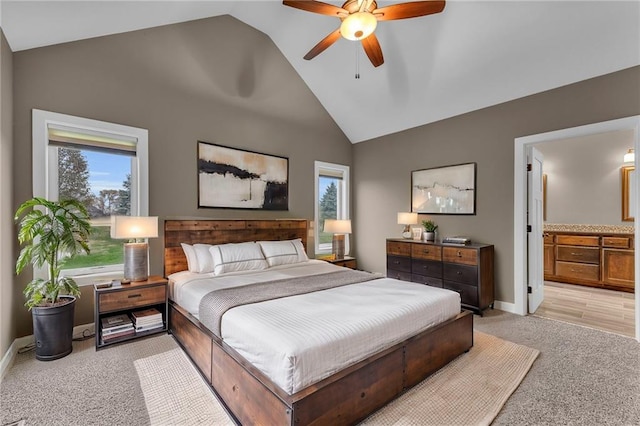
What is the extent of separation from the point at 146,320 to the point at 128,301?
0.97ft

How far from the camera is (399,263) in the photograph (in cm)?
472

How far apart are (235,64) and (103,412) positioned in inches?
162

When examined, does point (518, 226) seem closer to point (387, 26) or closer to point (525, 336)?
point (525, 336)

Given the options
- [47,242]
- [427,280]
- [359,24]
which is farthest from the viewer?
[427,280]

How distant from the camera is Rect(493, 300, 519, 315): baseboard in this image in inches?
153

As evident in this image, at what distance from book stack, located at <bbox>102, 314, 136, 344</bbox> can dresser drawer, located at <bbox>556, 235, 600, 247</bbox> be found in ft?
22.7

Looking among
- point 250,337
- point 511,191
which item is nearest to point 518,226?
point 511,191

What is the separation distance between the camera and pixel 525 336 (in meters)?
3.13

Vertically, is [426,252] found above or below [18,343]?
above

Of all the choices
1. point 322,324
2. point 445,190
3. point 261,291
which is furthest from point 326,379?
point 445,190

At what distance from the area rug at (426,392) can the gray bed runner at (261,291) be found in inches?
18.1

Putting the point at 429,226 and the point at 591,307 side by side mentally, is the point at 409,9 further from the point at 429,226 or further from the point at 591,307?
the point at 591,307

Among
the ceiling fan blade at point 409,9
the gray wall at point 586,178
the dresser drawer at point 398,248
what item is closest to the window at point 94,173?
the ceiling fan blade at point 409,9

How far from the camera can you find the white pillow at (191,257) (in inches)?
136
